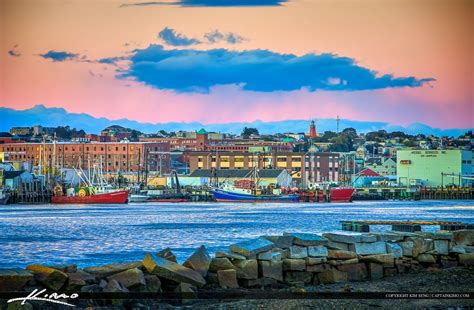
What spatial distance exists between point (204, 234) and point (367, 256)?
1578 centimetres

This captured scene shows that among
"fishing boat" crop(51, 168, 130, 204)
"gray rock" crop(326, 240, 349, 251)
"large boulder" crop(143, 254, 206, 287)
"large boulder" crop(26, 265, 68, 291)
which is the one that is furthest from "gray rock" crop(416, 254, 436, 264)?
"fishing boat" crop(51, 168, 130, 204)

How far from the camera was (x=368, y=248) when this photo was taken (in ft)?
49.4

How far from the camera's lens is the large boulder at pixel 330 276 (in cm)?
1436

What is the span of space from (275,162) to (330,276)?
100 metres

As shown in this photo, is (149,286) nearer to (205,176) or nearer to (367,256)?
(367,256)

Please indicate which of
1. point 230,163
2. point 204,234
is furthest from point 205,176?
point 204,234

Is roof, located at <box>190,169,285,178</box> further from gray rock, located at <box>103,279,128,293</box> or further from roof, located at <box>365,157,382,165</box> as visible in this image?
gray rock, located at <box>103,279,128,293</box>

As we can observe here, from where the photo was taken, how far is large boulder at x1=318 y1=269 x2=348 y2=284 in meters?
14.4

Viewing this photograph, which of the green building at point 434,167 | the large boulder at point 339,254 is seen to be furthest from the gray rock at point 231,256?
the green building at point 434,167

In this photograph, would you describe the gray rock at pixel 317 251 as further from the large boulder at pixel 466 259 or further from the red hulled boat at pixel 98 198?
the red hulled boat at pixel 98 198

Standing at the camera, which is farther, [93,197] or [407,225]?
[93,197]

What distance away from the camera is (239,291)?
13320 mm

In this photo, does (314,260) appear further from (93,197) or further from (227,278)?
(93,197)

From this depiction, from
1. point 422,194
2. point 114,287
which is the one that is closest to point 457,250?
point 114,287
